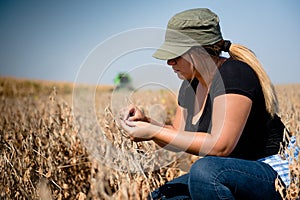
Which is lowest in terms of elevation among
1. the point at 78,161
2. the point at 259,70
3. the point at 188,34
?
the point at 78,161

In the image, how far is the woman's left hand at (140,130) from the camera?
1.61 m

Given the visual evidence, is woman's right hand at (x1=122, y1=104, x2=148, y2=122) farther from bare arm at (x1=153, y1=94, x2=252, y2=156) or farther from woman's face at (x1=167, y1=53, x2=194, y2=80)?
woman's face at (x1=167, y1=53, x2=194, y2=80)

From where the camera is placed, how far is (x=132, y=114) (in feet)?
5.64

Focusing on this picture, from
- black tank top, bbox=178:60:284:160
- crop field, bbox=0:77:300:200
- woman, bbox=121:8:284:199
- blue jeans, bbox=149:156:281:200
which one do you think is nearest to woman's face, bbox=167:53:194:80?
woman, bbox=121:8:284:199

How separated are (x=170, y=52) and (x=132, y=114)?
319mm

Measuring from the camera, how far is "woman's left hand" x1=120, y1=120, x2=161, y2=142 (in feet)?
5.29

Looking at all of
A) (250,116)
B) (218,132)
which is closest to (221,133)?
(218,132)

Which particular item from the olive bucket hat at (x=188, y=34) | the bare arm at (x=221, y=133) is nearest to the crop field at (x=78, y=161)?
the bare arm at (x=221, y=133)

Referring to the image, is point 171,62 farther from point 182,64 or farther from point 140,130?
point 140,130

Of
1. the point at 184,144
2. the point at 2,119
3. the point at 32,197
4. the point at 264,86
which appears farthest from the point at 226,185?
the point at 2,119

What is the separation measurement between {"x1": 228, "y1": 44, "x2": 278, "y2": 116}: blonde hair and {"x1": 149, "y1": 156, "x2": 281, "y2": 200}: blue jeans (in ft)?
0.90

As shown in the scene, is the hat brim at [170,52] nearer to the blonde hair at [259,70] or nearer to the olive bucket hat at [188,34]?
the olive bucket hat at [188,34]

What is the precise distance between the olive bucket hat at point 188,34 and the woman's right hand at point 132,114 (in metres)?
0.26

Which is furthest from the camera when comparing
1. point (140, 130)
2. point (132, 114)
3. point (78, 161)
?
point (78, 161)
